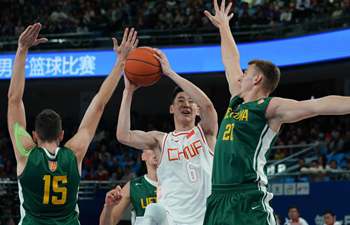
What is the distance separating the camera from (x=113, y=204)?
6.03 m

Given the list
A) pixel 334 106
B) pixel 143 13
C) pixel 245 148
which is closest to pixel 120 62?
pixel 245 148

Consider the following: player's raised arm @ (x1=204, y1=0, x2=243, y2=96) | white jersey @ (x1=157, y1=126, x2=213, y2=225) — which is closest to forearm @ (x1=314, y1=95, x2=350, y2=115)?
player's raised arm @ (x1=204, y1=0, x2=243, y2=96)

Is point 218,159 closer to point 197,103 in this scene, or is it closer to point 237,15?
point 197,103

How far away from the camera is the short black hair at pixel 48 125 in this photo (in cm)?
484

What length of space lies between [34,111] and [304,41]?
11260 mm

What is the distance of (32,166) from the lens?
4840 mm

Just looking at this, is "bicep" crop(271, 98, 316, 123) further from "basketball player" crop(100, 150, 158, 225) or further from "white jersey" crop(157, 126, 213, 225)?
"basketball player" crop(100, 150, 158, 225)

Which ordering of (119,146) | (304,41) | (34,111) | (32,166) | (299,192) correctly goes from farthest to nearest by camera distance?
(34,111) < (119,146) < (304,41) < (299,192) < (32,166)

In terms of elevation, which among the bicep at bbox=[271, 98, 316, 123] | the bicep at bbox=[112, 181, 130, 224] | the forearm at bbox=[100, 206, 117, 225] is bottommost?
the bicep at bbox=[112, 181, 130, 224]

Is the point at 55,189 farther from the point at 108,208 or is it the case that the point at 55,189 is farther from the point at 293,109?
the point at 293,109

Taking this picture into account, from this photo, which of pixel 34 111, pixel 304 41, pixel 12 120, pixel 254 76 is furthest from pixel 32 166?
pixel 34 111

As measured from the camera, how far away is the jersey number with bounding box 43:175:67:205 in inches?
190

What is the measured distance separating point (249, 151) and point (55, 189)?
1.32 m

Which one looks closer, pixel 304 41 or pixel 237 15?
pixel 304 41
